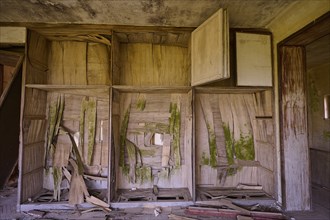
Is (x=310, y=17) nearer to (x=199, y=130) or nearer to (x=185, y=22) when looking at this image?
(x=185, y=22)

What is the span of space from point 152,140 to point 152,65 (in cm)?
110

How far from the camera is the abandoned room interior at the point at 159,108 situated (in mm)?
2400

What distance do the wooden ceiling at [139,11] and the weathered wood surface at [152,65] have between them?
484 millimetres

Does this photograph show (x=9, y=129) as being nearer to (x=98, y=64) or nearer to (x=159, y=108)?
(x=98, y=64)

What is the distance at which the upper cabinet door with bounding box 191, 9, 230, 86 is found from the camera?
2.19 m

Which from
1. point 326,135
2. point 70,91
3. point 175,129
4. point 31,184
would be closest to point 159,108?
point 175,129

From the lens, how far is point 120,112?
3.06 metres

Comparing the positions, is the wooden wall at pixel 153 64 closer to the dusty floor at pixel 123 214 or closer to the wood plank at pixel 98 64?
the wood plank at pixel 98 64

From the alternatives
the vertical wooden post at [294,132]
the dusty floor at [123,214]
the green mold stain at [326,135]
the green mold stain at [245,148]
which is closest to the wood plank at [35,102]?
the dusty floor at [123,214]

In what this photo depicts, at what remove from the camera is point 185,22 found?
264cm

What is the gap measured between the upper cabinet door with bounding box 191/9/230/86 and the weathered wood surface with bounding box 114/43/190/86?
1.65 ft

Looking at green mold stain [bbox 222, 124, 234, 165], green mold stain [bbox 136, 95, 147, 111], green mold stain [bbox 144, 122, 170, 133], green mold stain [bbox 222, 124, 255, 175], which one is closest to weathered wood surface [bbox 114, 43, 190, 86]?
green mold stain [bbox 136, 95, 147, 111]

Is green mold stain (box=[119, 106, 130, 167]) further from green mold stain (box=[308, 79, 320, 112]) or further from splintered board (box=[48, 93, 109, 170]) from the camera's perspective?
green mold stain (box=[308, 79, 320, 112])

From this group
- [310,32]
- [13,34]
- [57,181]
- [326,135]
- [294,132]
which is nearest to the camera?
[310,32]
